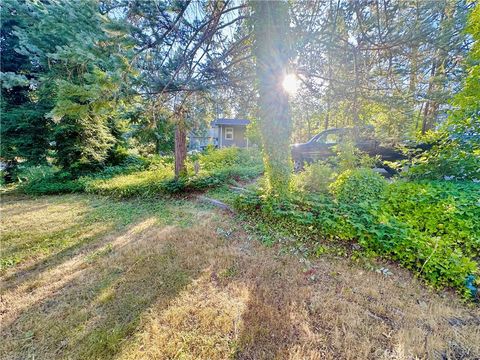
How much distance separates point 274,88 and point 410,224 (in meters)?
3.02

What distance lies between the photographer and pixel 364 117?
184 inches

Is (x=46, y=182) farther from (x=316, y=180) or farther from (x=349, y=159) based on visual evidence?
(x=349, y=159)

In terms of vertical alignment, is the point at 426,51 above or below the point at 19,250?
above

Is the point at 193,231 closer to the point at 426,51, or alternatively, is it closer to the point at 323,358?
the point at 323,358

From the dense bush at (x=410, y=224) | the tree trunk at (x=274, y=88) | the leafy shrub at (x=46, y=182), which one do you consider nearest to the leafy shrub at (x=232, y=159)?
the leafy shrub at (x=46, y=182)

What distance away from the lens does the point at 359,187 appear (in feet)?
11.2

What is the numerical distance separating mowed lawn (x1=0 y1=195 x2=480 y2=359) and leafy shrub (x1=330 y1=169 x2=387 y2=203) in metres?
1.17

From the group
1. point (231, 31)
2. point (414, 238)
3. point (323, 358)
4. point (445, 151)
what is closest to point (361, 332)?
point (323, 358)

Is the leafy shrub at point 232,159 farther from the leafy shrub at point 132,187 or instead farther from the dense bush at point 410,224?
the dense bush at point 410,224

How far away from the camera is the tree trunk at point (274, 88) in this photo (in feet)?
11.1

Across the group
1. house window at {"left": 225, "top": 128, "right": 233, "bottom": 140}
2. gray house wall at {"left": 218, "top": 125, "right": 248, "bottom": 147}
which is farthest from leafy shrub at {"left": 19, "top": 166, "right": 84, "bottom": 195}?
house window at {"left": 225, "top": 128, "right": 233, "bottom": 140}

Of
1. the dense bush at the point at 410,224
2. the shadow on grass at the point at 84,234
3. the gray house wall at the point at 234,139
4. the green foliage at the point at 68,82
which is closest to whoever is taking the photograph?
the dense bush at the point at 410,224

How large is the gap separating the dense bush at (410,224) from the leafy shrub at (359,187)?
48 mm

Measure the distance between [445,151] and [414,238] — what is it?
2.09 meters
